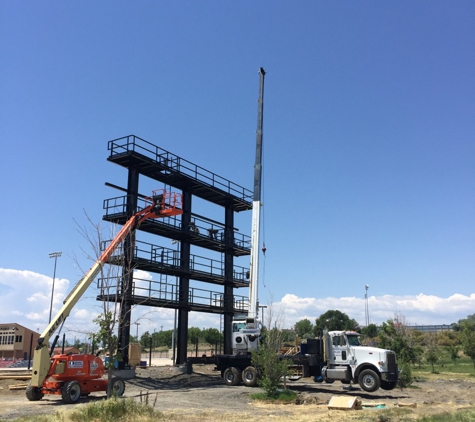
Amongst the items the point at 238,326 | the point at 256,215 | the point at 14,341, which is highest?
the point at 256,215

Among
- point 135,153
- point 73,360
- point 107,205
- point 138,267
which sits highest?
point 135,153

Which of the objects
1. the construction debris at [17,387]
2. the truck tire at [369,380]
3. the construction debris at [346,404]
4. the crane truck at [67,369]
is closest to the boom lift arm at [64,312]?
the crane truck at [67,369]

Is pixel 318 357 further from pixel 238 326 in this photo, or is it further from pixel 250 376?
pixel 238 326

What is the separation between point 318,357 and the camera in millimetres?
26750

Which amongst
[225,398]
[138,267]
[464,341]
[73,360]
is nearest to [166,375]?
[138,267]

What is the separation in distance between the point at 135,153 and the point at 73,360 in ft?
48.8

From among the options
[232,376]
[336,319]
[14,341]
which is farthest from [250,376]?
[336,319]

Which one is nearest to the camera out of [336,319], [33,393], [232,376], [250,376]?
[33,393]

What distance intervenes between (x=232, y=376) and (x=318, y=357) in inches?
228

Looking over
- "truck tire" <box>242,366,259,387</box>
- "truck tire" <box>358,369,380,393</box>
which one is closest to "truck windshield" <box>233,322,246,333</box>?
"truck tire" <box>242,366,259,387</box>

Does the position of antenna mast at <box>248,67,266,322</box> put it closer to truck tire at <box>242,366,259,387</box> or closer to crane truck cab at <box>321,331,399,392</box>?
truck tire at <box>242,366,259,387</box>

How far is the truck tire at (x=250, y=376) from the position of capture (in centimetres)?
2835

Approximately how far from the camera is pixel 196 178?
3741cm

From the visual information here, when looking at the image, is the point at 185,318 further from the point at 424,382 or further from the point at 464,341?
the point at 464,341
